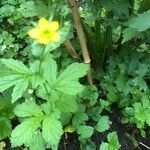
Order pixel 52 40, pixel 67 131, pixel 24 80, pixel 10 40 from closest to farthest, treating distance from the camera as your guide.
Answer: pixel 52 40
pixel 24 80
pixel 67 131
pixel 10 40

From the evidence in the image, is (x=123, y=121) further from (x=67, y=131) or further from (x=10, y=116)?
(x=10, y=116)

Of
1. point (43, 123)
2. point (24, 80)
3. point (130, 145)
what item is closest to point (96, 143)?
point (130, 145)

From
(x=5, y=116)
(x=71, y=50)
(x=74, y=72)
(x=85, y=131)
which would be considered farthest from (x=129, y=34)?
(x=5, y=116)

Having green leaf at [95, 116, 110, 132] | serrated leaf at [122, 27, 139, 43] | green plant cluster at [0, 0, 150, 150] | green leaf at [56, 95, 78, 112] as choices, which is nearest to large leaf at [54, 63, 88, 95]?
green plant cluster at [0, 0, 150, 150]

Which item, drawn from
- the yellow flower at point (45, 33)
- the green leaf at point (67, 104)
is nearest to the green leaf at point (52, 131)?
the green leaf at point (67, 104)

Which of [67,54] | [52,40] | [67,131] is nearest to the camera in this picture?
[52,40]

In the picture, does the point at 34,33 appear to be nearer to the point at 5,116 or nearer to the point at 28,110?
the point at 28,110

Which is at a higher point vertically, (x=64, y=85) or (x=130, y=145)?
(x=64, y=85)
